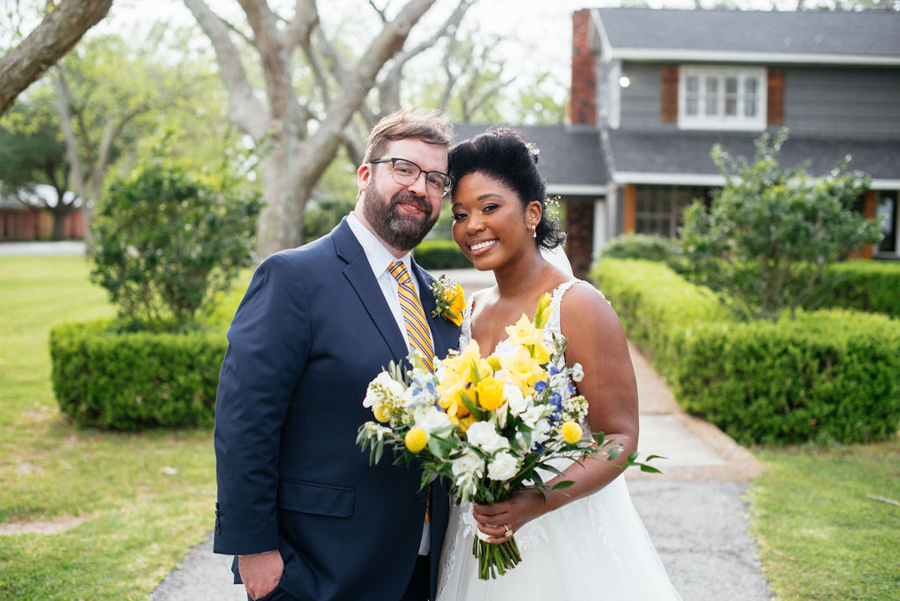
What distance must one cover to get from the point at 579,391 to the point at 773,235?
635 centimetres

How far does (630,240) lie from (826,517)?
1227 centimetres

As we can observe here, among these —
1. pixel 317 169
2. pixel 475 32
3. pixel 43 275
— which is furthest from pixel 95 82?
pixel 317 169

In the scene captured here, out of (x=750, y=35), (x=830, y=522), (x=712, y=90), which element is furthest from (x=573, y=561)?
(x=750, y=35)

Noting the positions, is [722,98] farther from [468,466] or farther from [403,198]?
[468,466]

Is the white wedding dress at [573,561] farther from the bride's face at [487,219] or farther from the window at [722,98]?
the window at [722,98]

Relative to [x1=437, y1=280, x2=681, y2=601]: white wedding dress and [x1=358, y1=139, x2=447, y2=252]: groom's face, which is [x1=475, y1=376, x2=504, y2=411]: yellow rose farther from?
[x1=358, y1=139, x2=447, y2=252]: groom's face

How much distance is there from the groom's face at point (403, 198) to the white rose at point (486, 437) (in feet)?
3.12

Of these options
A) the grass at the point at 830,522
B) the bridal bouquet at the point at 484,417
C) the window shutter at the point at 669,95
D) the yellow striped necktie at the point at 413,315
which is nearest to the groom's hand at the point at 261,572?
the bridal bouquet at the point at 484,417

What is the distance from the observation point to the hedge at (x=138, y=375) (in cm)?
743

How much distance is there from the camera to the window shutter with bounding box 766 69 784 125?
66.6 ft

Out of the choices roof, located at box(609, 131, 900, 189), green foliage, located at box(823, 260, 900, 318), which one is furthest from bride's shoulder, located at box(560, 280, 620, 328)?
roof, located at box(609, 131, 900, 189)

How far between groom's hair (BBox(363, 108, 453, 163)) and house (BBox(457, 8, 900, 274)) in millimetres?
16649

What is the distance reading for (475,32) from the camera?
29.3 m

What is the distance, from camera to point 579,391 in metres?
2.67
